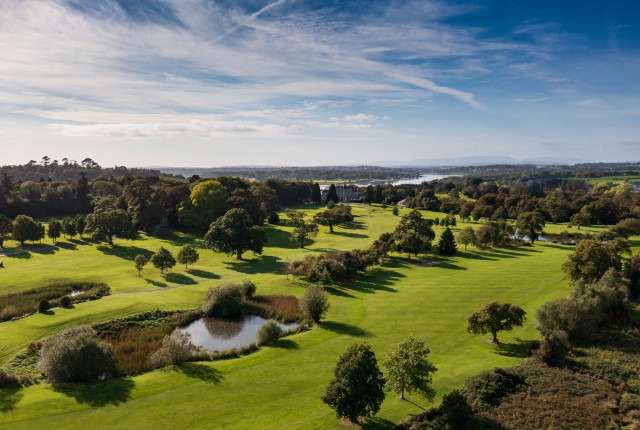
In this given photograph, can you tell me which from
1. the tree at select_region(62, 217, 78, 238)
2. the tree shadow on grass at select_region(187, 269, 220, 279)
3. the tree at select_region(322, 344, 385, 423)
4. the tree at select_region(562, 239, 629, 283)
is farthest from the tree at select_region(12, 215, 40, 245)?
the tree at select_region(562, 239, 629, 283)

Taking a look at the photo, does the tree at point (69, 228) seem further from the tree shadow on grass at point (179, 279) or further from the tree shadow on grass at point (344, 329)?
the tree shadow on grass at point (344, 329)

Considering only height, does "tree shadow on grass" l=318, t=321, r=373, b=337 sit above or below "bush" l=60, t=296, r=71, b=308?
below

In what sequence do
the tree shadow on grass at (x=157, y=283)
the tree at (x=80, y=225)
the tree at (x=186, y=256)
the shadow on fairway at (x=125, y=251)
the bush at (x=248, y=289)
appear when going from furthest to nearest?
the tree at (x=80, y=225) → the shadow on fairway at (x=125, y=251) → the tree at (x=186, y=256) → the tree shadow on grass at (x=157, y=283) → the bush at (x=248, y=289)

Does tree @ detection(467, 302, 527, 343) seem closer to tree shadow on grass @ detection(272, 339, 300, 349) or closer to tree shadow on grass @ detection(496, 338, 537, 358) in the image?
tree shadow on grass @ detection(496, 338, 537, 358)

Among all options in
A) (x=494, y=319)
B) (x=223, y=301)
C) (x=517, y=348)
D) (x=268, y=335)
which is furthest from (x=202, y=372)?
(x=517, y=348)

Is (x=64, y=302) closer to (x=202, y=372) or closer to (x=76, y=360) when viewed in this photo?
(x=76, y=360)

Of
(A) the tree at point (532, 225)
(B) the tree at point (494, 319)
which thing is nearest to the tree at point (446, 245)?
(A) the tree at point (532, 225)
